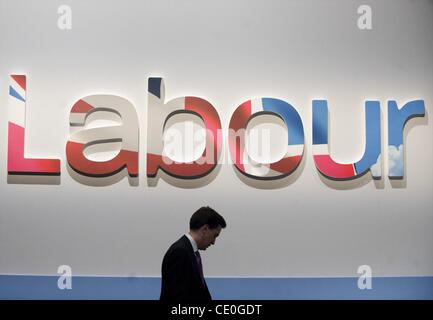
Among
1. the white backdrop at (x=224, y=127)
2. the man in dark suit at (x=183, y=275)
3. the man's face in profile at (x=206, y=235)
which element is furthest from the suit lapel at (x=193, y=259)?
the white backdrop at (x=224, y=127)

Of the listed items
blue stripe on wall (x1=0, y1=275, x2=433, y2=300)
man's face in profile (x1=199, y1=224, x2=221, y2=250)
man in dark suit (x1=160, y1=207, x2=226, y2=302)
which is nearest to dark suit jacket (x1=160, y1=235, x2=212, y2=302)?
man in dark suit (x1=160, y1=207, x2=226, y2=302)

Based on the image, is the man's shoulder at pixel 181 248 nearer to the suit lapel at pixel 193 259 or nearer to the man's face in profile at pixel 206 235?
the suit lapel at pixel 193 259

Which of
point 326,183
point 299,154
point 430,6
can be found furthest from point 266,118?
point 430,6

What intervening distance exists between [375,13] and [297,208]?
5.84 feet

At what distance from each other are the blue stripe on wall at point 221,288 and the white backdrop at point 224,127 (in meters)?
0.07

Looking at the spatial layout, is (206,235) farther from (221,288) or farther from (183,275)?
(221,288)

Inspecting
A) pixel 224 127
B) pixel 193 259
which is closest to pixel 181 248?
pixel 193 259

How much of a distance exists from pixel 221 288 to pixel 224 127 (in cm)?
132

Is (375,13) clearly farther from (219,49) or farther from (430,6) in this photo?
(219,49)

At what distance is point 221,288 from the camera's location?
17.3 feet

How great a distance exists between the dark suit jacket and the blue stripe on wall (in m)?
1.42

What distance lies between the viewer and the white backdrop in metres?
5.27

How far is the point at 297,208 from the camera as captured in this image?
17.5 feet

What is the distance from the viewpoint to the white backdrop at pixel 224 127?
527 cm
